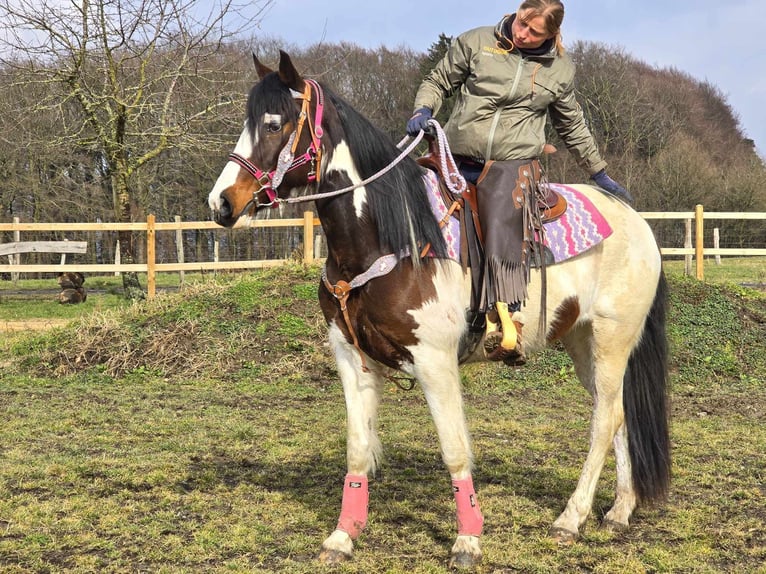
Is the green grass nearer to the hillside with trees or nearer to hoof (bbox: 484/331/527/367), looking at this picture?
the hillside with trees

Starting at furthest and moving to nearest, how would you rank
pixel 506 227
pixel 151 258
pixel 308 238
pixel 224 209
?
pixel 151 258, pixel 308 238, pixel 506 227, pixel 224 209

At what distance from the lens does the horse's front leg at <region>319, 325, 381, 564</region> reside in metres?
3.70

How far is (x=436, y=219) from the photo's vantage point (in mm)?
3594

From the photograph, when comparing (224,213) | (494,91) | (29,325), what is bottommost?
(29,325)

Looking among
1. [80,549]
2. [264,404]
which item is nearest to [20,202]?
[264,404]

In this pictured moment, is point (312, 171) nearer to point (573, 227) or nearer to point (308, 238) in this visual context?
point (573, 227)

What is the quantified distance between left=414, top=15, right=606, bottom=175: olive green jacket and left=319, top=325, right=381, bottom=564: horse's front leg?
4.13ft

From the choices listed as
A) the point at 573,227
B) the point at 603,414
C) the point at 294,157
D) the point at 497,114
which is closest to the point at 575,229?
the point at 573,227

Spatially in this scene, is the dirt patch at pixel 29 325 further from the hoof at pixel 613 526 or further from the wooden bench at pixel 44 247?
the hoof at pixel 613 526

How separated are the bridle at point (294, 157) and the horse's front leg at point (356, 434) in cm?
78

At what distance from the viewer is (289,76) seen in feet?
10.8

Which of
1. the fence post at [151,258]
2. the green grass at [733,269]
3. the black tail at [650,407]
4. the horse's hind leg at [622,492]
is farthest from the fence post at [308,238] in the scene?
the green grass at [733,269]

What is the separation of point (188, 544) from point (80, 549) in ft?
1.74

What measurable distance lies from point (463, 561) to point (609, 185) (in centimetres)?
245
